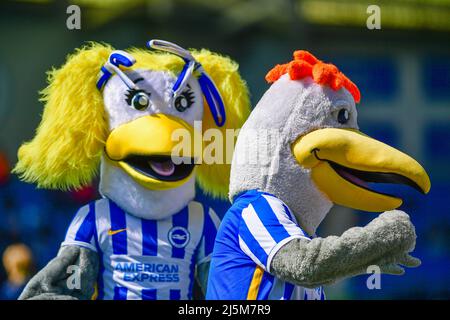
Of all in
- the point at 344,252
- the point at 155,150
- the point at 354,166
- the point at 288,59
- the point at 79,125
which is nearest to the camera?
the point at 344,252

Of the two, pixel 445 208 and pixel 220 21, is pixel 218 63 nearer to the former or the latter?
pixel 220 21

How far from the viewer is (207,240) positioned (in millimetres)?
2811

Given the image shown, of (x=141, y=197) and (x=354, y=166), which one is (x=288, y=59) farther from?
(x=354, y=166)

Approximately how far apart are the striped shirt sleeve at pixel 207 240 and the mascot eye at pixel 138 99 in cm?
43

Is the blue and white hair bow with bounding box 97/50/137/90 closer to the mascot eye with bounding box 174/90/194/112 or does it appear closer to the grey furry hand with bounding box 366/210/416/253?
the mascot eye with bounding box 174/90/194/112

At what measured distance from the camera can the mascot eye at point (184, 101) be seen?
9.25 feet

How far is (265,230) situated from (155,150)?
0.68 m

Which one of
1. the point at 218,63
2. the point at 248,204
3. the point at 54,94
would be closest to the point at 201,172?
the point at 218,63

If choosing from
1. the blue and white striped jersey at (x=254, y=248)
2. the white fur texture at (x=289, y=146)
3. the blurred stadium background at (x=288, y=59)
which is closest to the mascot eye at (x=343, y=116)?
the white fur texture at (x=289, y=146)

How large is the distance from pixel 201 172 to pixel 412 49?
3.75 meters

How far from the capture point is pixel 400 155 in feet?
7.16

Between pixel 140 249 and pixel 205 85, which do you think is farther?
pixel 205 85

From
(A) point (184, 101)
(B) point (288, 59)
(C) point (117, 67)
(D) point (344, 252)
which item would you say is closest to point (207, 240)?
(A) point (184, 101)

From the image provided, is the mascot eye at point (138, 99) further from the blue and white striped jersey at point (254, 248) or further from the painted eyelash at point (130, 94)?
the blue and white striped jersey at point (254, 248)
